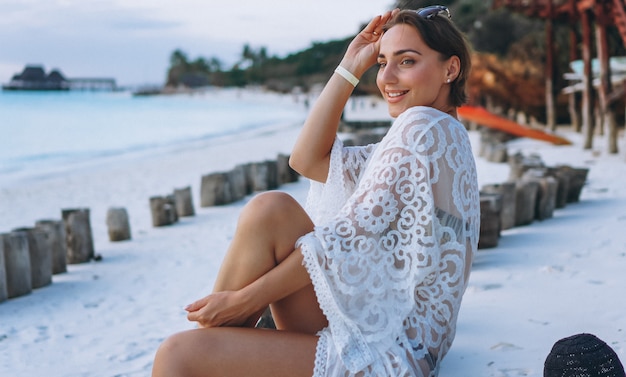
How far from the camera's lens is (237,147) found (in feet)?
62.3

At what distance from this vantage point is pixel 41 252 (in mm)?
4902

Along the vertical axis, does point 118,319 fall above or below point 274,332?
below

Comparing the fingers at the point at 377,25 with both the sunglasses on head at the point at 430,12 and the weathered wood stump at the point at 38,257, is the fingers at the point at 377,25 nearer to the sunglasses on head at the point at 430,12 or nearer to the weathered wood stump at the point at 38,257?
the sunglasses on head at the point at 430,12

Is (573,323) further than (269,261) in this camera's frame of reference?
Yes

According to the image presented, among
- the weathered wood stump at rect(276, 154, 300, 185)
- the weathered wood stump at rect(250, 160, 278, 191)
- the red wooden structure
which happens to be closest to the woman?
the weathered wood stump at rect(250, 160, 278, 191)

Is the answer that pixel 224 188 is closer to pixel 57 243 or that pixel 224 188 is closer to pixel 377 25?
pixel 57 243

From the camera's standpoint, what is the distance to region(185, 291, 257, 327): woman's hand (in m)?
2.00

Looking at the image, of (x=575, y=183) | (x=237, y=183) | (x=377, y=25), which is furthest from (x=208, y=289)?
(x=237, y=183)

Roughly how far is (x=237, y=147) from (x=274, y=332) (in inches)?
677

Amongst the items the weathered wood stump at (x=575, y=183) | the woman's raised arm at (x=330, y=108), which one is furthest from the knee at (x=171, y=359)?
the weathered wood stump at (x=575, y=183)

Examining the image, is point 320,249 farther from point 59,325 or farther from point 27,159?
point 27,159

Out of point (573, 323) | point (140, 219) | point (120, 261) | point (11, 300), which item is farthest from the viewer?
point (140, 219)

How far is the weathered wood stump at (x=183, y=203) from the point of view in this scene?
7535mm

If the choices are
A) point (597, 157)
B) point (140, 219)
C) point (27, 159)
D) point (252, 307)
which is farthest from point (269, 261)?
point (27, 159)
